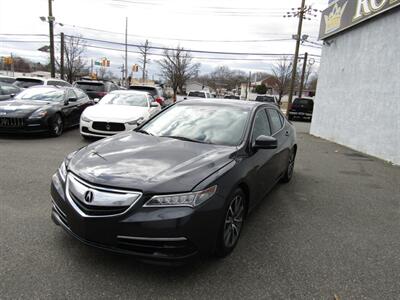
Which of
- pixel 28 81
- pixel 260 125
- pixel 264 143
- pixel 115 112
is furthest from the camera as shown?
pixel 28 81

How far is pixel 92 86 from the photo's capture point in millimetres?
17281

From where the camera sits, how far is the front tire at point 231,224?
9.87 ft

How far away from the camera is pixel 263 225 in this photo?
13.5ft

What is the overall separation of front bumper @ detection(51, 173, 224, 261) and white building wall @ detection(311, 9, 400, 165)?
790cm

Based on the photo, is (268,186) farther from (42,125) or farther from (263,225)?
(42,125)

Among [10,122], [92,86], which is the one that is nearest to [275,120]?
[10,122]

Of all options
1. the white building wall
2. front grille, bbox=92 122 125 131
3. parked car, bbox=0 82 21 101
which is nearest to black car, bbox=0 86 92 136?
front grille, bbox=92 122 125 131

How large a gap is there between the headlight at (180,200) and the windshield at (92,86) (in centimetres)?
1579

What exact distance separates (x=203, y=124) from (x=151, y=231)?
1933mm

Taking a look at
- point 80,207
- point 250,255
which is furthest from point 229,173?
point 80,207

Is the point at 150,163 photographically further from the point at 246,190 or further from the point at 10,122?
the point at 10,122

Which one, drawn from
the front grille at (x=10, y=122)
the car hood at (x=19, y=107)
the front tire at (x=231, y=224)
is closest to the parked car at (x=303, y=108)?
the car hood at (x=19, y=107)

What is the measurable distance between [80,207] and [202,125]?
6.32 ft

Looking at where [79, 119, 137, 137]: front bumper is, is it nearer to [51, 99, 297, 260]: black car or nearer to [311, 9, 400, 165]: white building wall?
[51, 99, 297, 260]: black car
